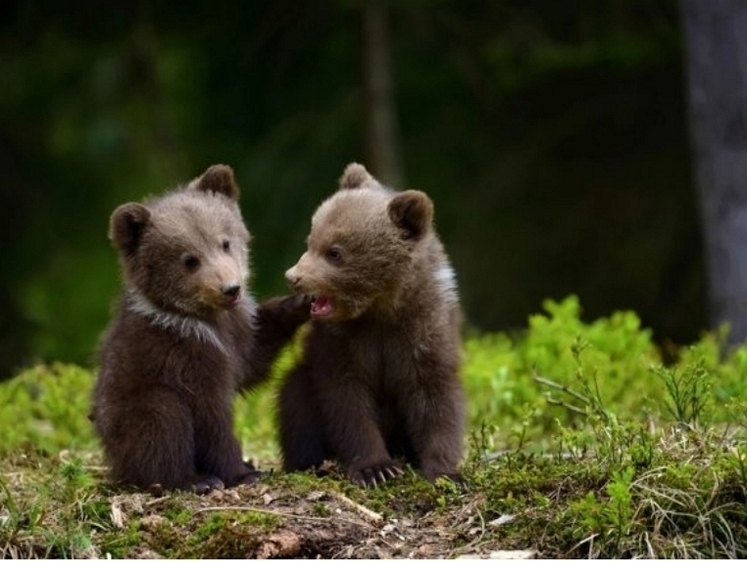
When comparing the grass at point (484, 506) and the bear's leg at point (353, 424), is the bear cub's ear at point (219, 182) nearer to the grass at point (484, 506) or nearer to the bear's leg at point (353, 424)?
the grass at point (484, 506)

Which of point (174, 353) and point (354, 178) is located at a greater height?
point (354, 178)

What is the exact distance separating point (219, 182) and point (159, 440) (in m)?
1.22

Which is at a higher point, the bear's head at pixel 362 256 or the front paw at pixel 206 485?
the bear's head at pixel 362 256

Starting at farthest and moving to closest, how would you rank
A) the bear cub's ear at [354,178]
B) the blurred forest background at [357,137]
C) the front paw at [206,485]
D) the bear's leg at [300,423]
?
1. the blurred forest background at [357,137]
2. the bear cub's ear at [354,178]
3. the bear's leg at [300,423]
4. the front paw at [206,485]

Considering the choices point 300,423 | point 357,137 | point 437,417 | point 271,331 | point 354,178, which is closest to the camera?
point 437,417

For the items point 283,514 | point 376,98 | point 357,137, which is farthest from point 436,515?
point 357,137

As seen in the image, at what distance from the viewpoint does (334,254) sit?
299 inches

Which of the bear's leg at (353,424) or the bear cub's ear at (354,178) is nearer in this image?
the bear's leg at (353,424)

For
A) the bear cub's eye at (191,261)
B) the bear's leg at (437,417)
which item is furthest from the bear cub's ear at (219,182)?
the bear's leg at (437,417)

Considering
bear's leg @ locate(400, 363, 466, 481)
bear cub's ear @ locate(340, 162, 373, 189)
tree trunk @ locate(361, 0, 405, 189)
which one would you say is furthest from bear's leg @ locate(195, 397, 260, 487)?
tree trunk @ locate(361, 0, 405, 189)

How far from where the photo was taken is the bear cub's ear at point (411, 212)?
24.9 ft

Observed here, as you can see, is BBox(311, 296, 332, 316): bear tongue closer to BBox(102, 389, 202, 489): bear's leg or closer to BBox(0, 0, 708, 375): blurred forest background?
BBox(102, 389, 202, 489): bear's leg

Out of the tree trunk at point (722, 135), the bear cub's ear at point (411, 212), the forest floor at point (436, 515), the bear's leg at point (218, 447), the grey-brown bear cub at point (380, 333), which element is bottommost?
the forest floor at point (436, 515)

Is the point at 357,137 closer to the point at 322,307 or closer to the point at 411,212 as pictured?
the point at 411,212
